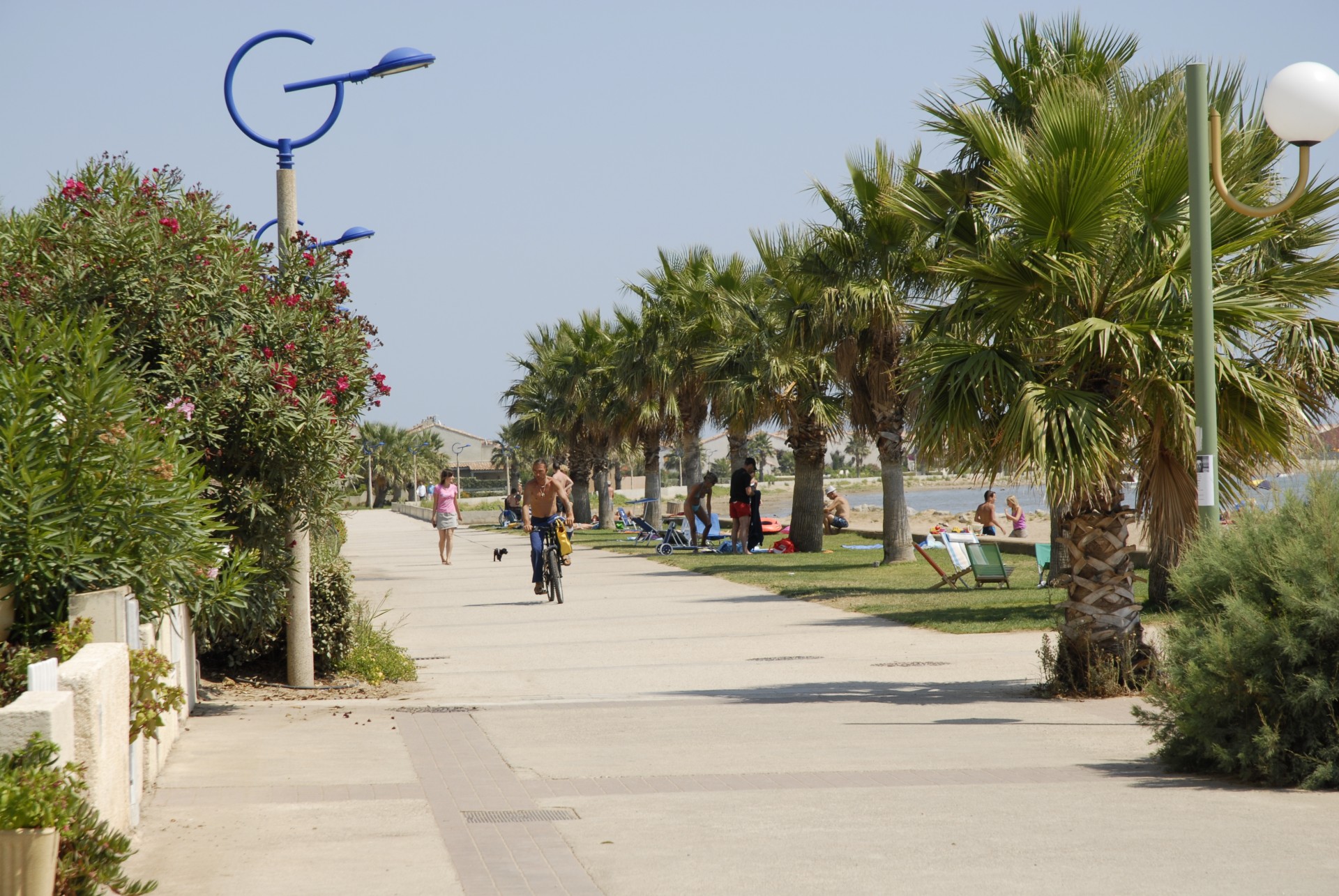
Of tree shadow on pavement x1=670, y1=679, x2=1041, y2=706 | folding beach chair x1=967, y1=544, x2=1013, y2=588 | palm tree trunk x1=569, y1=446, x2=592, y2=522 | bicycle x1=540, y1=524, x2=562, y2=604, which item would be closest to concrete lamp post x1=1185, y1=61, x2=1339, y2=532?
tree shadow on pavement x1=670, y1=679, x2=1041, y2=706

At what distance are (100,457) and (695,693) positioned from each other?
5.63 m

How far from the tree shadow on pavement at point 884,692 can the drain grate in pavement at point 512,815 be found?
3.96 metres

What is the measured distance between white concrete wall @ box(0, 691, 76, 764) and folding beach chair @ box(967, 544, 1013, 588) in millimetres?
15692

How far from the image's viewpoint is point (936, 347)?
10547mm

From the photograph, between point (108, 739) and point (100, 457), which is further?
point (100, 457)

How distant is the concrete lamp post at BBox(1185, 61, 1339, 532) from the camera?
8062mm

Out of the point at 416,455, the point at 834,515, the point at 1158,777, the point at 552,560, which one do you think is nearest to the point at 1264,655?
the point at 1158,777

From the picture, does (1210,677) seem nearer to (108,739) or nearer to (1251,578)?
(1251,578)

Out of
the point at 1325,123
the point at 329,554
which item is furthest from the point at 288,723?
the point at 1325,123

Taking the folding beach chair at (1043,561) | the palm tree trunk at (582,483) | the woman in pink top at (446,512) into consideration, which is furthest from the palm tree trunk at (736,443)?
the palm tree trunk at (582,483)

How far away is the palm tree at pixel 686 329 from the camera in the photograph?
35.2m

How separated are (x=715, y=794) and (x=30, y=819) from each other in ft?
11.9

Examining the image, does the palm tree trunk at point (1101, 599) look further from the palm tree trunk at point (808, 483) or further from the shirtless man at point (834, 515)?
the shirtless man at point (834, 515)

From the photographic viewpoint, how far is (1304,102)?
8.07 metres
